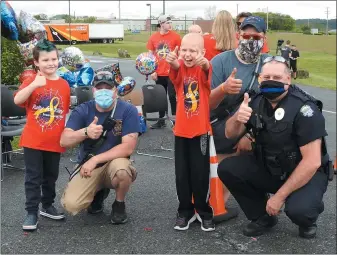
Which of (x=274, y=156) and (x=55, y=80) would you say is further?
(x=55, y=80)

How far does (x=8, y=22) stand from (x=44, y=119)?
2.17 meters

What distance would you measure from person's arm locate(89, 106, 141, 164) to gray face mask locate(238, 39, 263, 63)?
1.05 meters

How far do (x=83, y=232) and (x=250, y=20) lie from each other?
7.30ft

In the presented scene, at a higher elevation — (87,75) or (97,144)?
(87,75)

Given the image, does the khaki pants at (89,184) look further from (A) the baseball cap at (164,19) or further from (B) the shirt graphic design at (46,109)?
(A) the baseball cap at (164,19)

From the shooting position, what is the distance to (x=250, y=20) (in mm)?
4047

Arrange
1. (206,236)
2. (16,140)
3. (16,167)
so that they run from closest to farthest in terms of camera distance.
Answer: (206,236)
(16,167)
(16,140)

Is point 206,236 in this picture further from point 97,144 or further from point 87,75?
point 87,75

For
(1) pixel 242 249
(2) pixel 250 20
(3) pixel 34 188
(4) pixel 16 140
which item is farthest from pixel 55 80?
(4) pixel 16 140

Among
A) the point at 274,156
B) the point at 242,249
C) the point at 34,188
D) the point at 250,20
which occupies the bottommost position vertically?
the point at 242,249

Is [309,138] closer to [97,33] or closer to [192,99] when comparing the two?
[192,99]

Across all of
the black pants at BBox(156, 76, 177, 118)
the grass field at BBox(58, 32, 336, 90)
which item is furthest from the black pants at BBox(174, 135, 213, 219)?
the grass field at BBox(58, 32, 336, 90)

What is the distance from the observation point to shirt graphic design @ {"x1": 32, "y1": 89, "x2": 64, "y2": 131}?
13.2ft

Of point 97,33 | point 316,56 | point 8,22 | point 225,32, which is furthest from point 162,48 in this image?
point 97,33
